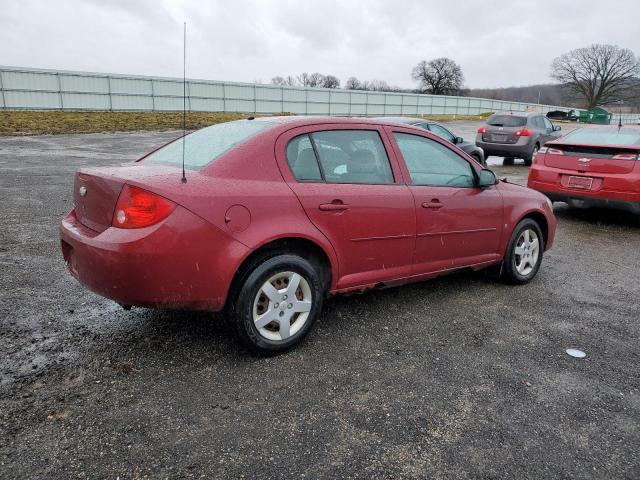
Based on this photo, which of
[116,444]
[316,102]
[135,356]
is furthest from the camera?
[316,102]

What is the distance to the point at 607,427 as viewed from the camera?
8.80 ft

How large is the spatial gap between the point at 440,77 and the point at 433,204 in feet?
285

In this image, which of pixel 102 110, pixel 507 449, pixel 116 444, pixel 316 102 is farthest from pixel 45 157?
pixel 316 102

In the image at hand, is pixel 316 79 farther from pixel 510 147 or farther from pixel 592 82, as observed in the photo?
pixel 510 147

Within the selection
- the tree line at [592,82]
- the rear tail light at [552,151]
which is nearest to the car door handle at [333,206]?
the rear tail light at [552,151]

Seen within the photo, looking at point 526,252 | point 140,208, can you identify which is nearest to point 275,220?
point 140,208

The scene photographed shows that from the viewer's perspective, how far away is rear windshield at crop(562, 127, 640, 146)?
24.7 feet

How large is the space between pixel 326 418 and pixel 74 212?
2.24 meters

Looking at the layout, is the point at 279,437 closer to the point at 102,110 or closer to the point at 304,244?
the point at 304,244

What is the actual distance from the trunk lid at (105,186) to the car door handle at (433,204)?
74.8 inches

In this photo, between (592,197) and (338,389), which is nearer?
(338,389)

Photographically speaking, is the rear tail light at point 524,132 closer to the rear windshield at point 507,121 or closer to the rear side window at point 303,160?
the rear windshield at point 507,121

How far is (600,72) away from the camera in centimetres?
7112

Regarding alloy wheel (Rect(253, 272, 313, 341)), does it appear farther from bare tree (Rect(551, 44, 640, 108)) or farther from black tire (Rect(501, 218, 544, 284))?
bare tree (Rect(551, 44, 640, 108))
